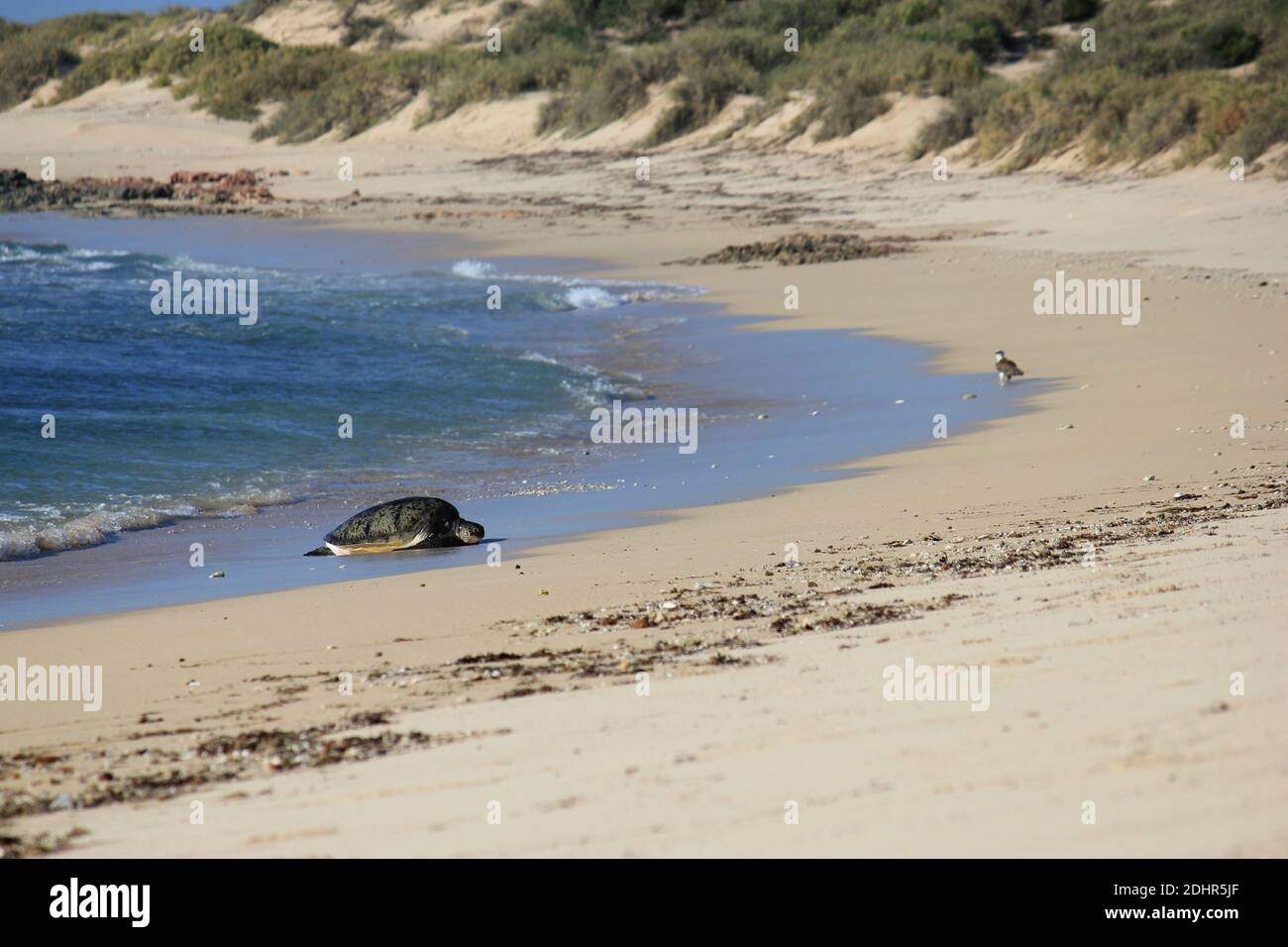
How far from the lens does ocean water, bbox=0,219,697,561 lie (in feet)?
32.5

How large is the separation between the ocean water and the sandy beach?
3.08 meters

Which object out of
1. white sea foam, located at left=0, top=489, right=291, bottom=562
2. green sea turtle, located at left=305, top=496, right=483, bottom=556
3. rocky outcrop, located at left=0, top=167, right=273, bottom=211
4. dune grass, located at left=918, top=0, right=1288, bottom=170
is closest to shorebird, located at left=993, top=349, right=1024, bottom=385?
green sea turtle, located at left=305, top=496, right=483, bottom=556

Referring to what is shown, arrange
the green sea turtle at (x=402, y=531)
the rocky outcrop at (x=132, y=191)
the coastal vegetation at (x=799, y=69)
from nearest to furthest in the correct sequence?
the green sea turtle at (x=402, y=531) → the coastal vegetation at (x=799, y=69) → the rocky outcrop at (x=132, y=191)

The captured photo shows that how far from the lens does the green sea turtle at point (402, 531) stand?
793cm

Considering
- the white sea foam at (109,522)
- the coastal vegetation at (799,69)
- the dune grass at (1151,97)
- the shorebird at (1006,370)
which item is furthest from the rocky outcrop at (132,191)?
the white sea foam at (109,522)

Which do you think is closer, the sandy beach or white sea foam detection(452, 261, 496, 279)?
the sandy beach

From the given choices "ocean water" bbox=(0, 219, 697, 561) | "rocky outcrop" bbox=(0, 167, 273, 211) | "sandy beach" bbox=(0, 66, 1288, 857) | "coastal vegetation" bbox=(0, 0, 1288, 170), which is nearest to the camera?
"sandy beach" bbox=(0, 66, 1288, 857)

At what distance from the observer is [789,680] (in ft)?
14.3

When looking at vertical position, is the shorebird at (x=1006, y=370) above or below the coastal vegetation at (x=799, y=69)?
below

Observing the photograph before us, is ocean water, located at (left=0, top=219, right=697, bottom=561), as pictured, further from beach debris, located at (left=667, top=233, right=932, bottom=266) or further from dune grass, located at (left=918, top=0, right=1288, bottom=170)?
dune grass, located at (left=918, top=0, right=1288, bottom=170)

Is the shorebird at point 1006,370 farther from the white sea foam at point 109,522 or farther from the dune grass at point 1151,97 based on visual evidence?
the dune grass at point 1151,97

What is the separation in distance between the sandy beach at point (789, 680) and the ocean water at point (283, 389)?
308 centimetres

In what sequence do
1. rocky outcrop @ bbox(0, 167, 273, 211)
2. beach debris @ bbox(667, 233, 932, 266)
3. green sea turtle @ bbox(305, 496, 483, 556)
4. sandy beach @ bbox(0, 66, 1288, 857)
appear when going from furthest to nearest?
rocky outcrop @ bbox(0, 167, 273, 211)
beach debris @ bbox(667, 233, 932, 266)
green sea turtle @ bbox(305, 496, 483, 556)
sandy beach @ bbox(0, 66, 1288, 857)
